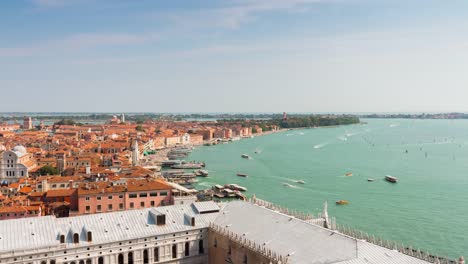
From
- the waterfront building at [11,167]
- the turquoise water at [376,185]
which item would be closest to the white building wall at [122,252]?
the turquoise water at [376,185]

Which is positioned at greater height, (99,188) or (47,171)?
(99,188)

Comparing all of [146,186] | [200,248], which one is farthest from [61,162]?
[200,248]

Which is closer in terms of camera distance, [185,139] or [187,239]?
[187,239]

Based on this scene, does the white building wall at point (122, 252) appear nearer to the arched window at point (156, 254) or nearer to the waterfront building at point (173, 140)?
the arched window at point (156, 254)

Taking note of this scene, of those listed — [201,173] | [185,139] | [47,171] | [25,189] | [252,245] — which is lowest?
[201,173]

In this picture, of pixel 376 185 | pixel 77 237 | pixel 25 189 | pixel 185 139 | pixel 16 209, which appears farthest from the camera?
pixel 185 139

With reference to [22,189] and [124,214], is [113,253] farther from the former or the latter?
[22,189]

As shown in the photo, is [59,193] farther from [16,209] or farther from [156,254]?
[156,254]
